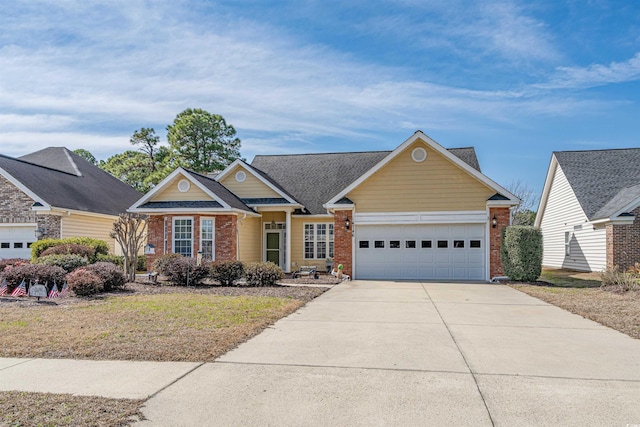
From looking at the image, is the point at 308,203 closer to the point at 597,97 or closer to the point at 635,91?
the point at 597,97

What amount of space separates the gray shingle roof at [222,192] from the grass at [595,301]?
11.3 meters

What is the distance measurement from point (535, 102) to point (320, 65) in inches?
381

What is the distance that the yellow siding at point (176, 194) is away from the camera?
761 inches

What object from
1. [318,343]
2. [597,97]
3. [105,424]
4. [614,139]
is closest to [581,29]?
[597,97]

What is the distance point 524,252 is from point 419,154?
5.38 meters

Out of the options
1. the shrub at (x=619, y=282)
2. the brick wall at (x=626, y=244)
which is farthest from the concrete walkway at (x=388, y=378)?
the brick wall at (x=626, y=244)

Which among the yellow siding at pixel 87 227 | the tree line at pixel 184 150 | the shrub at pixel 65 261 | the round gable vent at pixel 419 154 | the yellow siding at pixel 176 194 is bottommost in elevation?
the shrub at pixel 65 261

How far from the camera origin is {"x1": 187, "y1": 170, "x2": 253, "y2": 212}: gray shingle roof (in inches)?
752

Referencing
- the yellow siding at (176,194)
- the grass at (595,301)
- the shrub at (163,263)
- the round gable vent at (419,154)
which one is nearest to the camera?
the grass at (595,301)

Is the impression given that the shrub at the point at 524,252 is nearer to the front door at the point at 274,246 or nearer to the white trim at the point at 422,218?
the white trim at the point at 422,218

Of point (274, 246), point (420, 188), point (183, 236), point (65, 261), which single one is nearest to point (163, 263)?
point (65, 261)

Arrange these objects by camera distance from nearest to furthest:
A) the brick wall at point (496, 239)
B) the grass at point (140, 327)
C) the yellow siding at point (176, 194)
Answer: the grass at point (140, 327), the brick wall at point (496, 239), the yellow siding at point (176, 194)

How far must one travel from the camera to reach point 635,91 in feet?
64.0

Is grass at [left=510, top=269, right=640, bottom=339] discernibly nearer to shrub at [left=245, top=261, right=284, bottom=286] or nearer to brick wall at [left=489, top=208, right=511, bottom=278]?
brick wall at [left=489, top=208, right=511, bottom=278]
